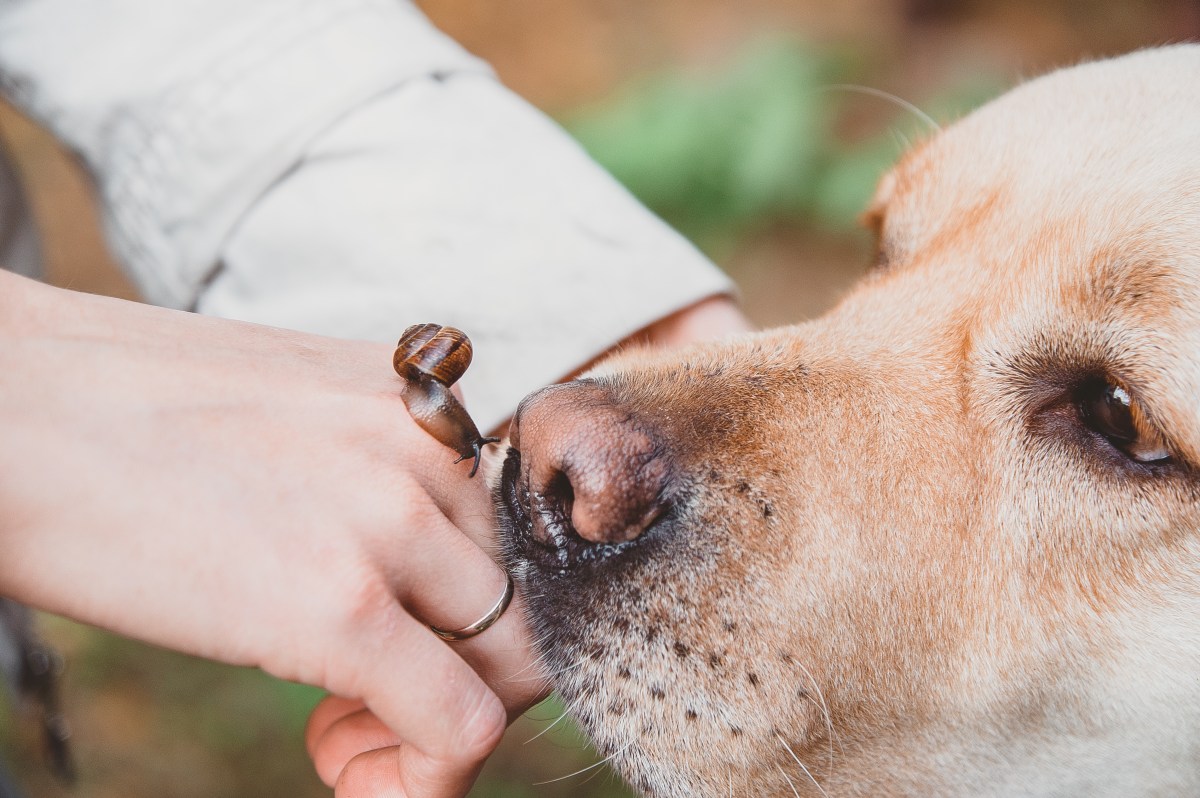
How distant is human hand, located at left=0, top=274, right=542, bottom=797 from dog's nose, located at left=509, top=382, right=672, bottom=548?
0.81 feet

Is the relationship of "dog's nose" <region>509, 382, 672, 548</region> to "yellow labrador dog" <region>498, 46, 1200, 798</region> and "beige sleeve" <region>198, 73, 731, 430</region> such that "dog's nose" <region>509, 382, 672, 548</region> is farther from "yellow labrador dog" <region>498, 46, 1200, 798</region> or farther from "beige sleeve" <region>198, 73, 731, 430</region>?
"beige sleeve" <region>198, 73, 731, 430</region>

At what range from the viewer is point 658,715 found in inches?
73.2

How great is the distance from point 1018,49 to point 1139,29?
990 millimetres

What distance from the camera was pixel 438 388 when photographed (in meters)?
1.62

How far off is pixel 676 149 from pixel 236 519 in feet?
17.4

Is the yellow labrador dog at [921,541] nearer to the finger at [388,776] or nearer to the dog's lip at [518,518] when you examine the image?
the dog's lip at [518,518]

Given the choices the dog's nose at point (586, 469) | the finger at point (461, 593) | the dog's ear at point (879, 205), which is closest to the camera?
the finger at point (461, 593)

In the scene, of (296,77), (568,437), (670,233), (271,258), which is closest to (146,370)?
(568,437)

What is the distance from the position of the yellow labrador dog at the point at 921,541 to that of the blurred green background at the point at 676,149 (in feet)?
4.86

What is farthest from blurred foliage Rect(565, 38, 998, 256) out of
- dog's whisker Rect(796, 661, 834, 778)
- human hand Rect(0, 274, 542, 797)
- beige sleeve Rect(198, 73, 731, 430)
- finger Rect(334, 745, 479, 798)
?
finger Rect(334, 745, 479, 798)

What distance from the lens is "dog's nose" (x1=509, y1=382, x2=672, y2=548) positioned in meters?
1.71

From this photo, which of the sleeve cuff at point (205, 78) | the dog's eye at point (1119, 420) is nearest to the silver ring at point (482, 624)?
the dog's eye at point (1119, 420)

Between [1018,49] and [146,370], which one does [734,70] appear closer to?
[1018,49]

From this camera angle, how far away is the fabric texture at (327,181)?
2402 millimetres
